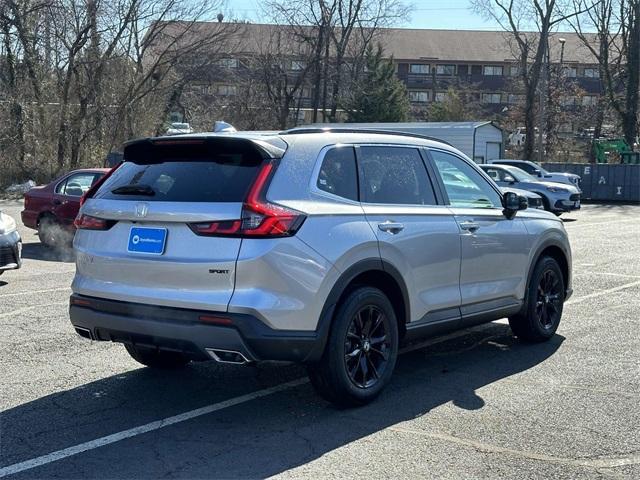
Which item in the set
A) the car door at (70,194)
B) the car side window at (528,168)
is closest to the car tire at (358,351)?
the car door at (70,194)

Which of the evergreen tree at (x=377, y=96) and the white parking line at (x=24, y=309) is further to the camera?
the evergreen tree at (x=377, y=96)

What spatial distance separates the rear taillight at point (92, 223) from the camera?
535 cm

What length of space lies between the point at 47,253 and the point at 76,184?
5.37ft

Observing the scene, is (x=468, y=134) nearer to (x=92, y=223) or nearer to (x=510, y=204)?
(x=510, y=204)

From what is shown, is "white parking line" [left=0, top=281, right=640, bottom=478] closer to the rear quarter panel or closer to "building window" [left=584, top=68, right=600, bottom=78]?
the rear quarter panel

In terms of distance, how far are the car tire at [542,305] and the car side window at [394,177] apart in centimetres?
173

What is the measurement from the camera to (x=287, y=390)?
5926 mm

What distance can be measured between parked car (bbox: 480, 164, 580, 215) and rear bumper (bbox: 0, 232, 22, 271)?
1582 cm

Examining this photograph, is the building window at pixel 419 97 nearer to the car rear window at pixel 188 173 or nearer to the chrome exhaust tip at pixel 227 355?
the car rear window at pixel 188 173

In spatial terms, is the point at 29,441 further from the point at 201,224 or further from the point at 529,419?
the point at 529,419

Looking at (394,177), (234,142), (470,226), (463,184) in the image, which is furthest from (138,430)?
(463,184)

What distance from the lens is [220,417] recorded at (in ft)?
17.4

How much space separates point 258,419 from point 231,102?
46697 millimetres

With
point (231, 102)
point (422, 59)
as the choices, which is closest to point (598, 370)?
point (231, 102)
